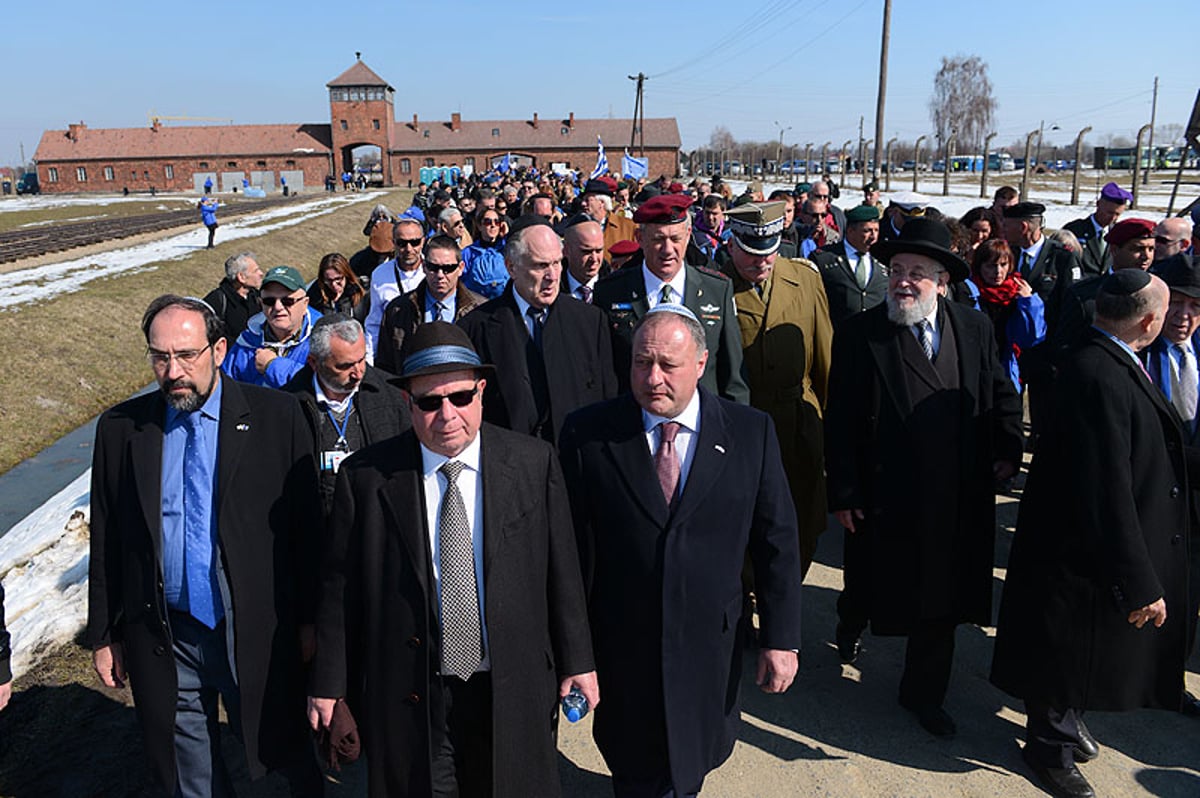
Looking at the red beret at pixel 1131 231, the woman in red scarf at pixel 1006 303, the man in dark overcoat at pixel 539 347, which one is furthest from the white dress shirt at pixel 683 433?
the red beret at pixel 1131 231

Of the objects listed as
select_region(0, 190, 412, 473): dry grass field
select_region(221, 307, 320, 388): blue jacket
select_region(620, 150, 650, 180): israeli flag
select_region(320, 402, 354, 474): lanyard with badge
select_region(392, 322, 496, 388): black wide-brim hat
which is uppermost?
select_region(620, 150, 650, 180): israeli flag

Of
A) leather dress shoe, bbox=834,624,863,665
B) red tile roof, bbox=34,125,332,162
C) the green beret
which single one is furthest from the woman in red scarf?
red tile roof, bbox=34,125,332,162

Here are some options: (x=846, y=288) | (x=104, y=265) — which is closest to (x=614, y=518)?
(x=846, y=288)

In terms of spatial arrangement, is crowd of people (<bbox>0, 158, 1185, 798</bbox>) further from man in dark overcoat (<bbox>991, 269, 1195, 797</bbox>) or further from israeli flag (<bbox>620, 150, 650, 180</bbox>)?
israeli flag (<bbox>620, 150, 650, 180</bbox>)

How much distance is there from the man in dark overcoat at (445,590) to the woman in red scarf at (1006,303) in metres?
4.64

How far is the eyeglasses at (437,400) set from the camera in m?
2.60

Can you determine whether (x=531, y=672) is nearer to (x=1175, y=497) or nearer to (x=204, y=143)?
(x=1175, y=497)

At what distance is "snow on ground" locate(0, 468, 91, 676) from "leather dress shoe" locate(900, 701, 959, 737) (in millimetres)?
4337

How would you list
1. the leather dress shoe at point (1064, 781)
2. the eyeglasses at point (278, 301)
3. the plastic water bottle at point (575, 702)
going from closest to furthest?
the plastic water bottle at point (575, 702) < the leather dress shoe at point (1064, 781) < the eyeglasses at point (278, 301)

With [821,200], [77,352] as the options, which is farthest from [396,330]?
[77,352]

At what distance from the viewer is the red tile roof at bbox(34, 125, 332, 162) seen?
85.9m

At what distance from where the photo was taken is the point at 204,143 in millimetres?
86375

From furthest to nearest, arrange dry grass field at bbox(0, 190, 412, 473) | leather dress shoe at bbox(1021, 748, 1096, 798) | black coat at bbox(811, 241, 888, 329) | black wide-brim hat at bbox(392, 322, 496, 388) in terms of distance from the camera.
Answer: dry grass field at bbox(0, 190, 412, 473) → black coat at bbox(811, 241, 888, 329) → leather dress shoe at bbox(1021, 748, 1096, 798) → black wide-brim hat at bbox(392, 322, 496, 388)

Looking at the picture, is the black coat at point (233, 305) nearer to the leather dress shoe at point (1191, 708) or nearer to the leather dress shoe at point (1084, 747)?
the leather dress shoe at point (1084, 747)
